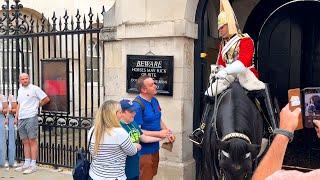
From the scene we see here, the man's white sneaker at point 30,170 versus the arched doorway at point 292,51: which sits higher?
the arched doorway at point 292,51

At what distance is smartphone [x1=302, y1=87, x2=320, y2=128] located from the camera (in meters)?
3.24

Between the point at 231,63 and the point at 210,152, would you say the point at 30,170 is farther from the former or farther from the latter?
the point at 231,63

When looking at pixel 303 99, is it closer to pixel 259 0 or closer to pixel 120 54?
pixel 120 54

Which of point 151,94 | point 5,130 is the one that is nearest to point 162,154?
point 151,94

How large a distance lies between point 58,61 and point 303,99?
18.3 feet

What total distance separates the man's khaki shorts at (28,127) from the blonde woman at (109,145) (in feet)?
12.8

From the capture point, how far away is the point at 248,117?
4098 millimetres

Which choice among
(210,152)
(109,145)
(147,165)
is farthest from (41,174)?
(210,152)

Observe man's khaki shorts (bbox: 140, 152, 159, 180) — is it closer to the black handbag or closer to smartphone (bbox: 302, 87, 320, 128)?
the black handbag

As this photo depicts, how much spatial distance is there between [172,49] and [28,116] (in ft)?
9.62

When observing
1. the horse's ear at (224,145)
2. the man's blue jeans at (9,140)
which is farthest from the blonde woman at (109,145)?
the man's blue jeans at (9,140)

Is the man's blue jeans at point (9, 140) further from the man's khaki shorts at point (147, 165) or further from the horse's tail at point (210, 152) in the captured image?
the horse's tail at point (210, 152)

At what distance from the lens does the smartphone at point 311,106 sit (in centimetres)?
324

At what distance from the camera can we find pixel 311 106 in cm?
328
